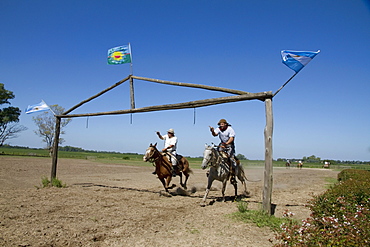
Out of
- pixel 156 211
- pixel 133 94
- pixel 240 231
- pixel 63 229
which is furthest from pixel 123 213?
pixel 133 94

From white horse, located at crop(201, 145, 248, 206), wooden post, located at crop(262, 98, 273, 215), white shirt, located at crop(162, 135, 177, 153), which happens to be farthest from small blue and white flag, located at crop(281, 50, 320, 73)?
white shirt, located at crop(162, 135, 177, 153)

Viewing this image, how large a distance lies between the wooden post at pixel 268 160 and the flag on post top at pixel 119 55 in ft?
21.5

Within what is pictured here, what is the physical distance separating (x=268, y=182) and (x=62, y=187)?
31.2 ft

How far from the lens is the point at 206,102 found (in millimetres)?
8984

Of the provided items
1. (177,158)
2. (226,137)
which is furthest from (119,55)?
(226,137)

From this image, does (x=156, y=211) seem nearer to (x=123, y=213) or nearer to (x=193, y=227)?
(x=123, y=213)

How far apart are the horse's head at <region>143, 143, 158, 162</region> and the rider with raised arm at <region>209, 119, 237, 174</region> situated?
256 centimetres

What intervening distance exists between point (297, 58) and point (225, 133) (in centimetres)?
356

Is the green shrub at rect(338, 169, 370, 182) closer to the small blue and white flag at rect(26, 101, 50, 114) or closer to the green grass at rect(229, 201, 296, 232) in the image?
the green grass at rect(229, 201, 296, 232)

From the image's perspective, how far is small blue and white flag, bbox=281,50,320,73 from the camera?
25.1 ft

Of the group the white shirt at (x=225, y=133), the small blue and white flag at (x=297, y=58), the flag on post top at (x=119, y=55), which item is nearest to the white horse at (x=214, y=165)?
the white shirt at (x=225, y=133)

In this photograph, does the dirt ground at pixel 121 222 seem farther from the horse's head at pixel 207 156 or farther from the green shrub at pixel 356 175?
the green shrub at pixel 356 175

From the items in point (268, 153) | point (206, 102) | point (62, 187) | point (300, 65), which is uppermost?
point (300, 65)

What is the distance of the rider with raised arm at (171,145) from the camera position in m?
11.6
